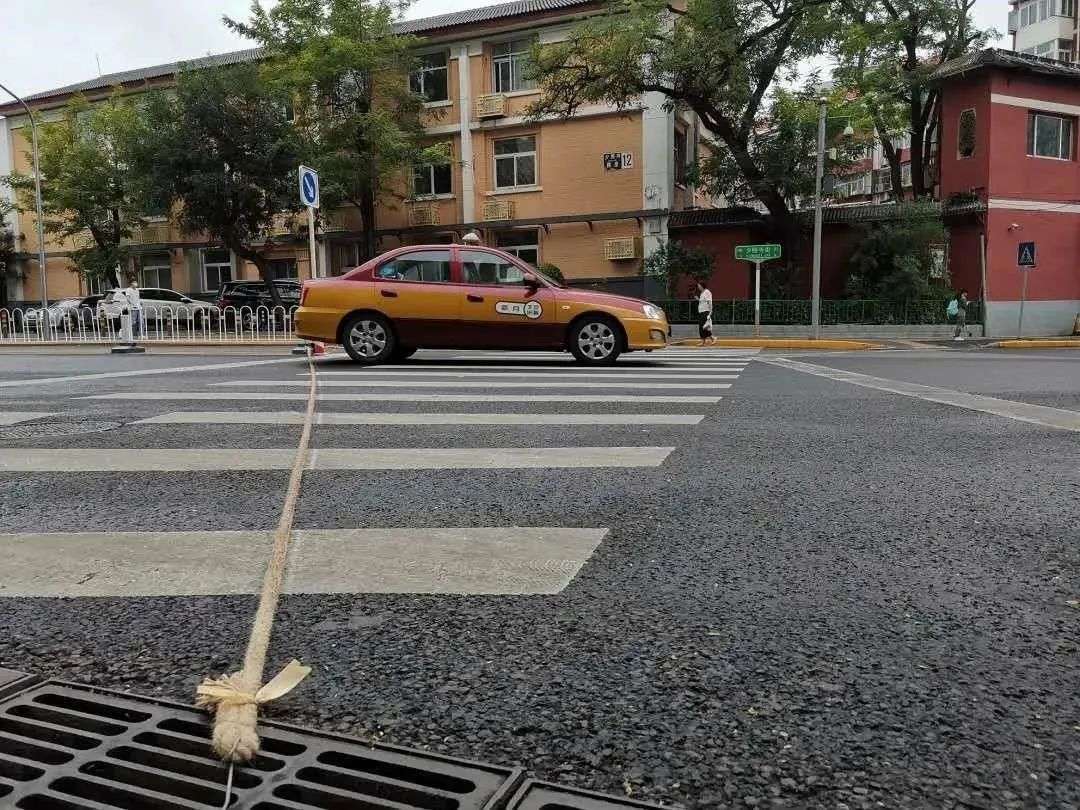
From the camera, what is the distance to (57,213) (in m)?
34.4

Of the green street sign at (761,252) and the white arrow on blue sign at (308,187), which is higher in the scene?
the white arrow on blue sign at (308,187)

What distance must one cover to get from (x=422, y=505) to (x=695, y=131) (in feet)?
97.9

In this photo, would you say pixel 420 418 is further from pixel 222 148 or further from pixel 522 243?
pixel 222 148

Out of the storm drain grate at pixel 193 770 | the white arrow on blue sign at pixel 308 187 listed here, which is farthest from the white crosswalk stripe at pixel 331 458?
the white arrow on blue sign at pixel 308 187

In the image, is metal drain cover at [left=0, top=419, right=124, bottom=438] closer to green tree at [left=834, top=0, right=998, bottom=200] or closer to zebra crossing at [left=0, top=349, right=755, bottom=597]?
zebra crossing at [left=0, top=349, right=755, bottom=597]

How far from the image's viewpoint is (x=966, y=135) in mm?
25578

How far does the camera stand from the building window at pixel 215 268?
34750mm

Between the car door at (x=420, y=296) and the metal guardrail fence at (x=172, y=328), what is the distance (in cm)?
993

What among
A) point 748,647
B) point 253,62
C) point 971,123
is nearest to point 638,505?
point 748,647

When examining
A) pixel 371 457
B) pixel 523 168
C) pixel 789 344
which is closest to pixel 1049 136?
pixel 789 344

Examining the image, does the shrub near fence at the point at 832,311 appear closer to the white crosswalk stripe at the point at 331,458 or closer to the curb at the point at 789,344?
the curb at the point at 789,344

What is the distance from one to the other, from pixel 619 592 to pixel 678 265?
2392 centimetres

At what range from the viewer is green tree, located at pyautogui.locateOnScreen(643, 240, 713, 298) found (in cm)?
2581

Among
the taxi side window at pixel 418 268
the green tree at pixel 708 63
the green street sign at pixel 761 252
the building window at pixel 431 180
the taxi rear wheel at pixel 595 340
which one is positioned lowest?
the taxi rear wheel at pixel 595 340
